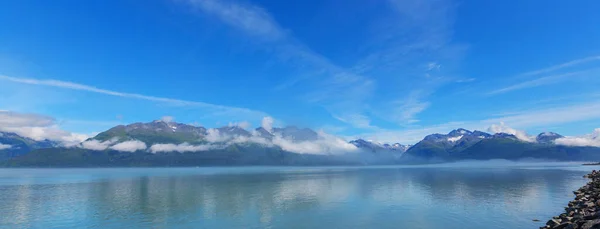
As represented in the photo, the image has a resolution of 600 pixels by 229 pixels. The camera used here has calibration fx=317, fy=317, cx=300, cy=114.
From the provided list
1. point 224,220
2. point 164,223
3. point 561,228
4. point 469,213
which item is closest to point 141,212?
point 164,223

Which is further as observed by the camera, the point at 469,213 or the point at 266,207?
the point at 266,207

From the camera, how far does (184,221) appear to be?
1812 inches

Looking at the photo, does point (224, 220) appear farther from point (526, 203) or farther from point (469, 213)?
point (526, 203)

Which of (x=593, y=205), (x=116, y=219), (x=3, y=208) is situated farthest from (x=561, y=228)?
A: (x=3, y=208)

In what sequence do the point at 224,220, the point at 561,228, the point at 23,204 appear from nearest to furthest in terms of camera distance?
the point at 561,228 → the point at 224,220 → the point at 23,204

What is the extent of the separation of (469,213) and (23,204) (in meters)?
84.9

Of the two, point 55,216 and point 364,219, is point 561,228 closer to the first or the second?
point 364,219

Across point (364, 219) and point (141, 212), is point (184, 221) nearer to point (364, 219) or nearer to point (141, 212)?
point (141, 212)

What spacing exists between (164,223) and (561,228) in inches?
1928

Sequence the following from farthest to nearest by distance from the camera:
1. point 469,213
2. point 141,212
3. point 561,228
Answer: point 141,212, point 469,213, point 561,228

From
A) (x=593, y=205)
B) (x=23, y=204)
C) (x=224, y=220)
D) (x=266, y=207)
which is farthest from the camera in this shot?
(x=23, y=204)

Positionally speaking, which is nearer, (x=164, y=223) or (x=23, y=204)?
(x=164, y=223)

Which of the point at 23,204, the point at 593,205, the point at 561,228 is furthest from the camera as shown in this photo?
the point at 23,204

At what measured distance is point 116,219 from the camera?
48562 mm
